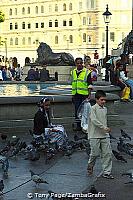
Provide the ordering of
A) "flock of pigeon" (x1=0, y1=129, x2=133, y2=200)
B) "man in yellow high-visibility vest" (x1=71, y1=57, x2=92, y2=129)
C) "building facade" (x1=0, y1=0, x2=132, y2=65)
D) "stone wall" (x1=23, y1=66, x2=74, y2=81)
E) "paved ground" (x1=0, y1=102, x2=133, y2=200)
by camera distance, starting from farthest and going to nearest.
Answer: "building facade" (x1=0, y1=0, x2=132, y2=65)
"stone wall" (x1=23, y1=66, x2=74, y2=81)
"man in yellow high-visibility vest" (x1=71, y1=57, x2=92, y2=129)
"flock of pigeon" (x1=0, y1=129, x2=133, y2=200)
"paved ground" (x1=0, y1=102, x2=133, y2=200)

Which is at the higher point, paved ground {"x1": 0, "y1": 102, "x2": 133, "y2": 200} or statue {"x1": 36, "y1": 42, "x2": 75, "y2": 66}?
statue {"x1": 36, "y1": 42, "x2": 75, "y2": 66}

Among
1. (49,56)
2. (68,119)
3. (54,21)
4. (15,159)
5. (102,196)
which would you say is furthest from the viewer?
(54,21)

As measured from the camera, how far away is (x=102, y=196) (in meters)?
6.70

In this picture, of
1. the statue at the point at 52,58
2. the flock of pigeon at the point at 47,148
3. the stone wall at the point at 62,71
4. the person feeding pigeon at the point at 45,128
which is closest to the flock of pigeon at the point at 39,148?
the flock of pigeon at the point at 47,148

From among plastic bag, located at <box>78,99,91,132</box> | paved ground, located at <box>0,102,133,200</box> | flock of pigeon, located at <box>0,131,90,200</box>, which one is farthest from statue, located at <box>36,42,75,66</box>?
paved ground, located at <box>0,102,133,200</box>

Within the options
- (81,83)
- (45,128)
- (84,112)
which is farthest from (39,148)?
(81,83)

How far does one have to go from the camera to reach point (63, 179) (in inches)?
316

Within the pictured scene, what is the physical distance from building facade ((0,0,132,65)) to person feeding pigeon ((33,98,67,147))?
106m

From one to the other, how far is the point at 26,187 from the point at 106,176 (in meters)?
1.24

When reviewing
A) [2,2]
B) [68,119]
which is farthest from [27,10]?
[68,119]

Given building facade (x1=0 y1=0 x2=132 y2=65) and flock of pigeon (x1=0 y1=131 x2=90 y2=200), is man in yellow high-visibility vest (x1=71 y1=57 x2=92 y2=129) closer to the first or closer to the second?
flock of pigeon (x1=0 y1=131 x2=90 y2=200)

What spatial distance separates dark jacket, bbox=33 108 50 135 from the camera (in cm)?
999

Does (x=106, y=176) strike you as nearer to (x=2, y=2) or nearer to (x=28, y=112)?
(x=28, y=112)

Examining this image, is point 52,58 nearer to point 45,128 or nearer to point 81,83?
point 81,83
